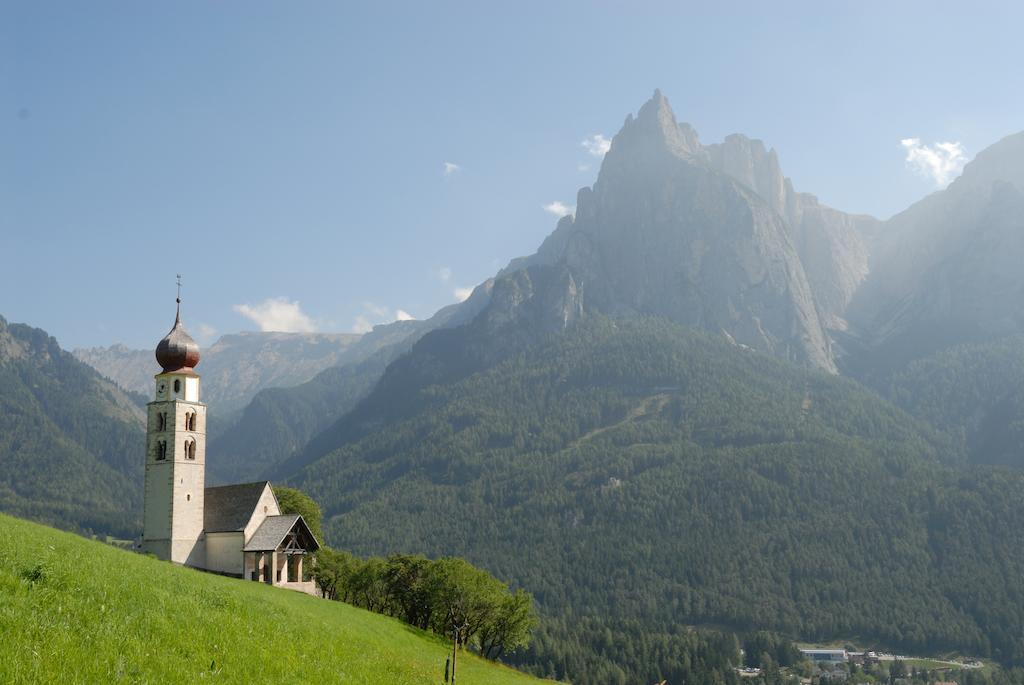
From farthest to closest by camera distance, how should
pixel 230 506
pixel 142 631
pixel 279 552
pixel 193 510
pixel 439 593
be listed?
pixel 230 506 → pixel 193 510 → pixel 439 593 → pixel 279 552 → pixel 142 631

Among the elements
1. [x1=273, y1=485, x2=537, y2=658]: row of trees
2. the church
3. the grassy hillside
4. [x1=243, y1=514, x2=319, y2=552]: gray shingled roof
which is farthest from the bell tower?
the grassy hillside

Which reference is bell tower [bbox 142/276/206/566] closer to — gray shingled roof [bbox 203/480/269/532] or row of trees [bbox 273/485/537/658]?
gray shingled roof [bbox 203/480/269/532]

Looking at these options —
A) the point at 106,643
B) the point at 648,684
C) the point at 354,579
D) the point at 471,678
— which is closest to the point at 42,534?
the point at 106,643

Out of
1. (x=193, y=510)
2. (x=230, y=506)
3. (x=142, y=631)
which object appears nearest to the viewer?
(x=142, y=631)

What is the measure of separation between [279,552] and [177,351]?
20031 millimetres

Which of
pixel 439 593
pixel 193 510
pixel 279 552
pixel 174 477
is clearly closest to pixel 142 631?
pixel 279 552

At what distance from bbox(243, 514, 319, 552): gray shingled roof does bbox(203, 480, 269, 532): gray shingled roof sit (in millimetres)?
1529

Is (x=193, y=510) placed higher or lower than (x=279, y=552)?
higher

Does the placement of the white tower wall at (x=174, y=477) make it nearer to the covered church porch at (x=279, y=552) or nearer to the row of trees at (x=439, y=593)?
the covered church porch at (x=279, y=552)

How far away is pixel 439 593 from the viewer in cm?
8000

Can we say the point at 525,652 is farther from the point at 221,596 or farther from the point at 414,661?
the point at 221,596

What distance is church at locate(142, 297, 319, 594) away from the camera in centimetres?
7844

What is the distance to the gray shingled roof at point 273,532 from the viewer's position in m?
77.6

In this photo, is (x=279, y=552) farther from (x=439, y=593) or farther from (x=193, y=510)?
(x=439, y=593)
